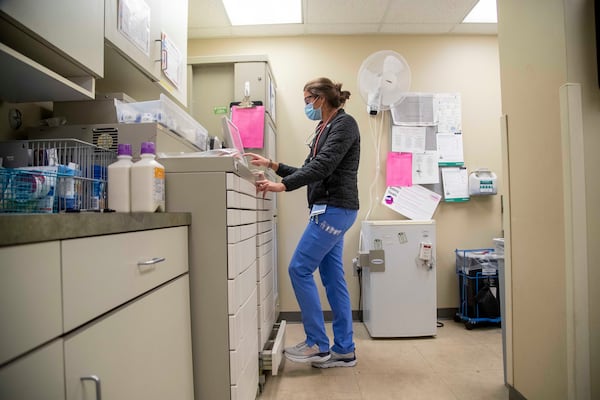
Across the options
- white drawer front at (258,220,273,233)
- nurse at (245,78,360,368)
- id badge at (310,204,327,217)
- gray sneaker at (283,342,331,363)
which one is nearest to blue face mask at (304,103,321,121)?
nurse at (245,78,360,368)

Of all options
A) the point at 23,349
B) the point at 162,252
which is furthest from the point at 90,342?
the point at 162,252

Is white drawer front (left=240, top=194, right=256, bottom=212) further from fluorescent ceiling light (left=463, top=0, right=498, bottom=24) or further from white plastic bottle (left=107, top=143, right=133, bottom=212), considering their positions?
fluorescent ceiling light (left=463, top=0, right=498, bottom=24)

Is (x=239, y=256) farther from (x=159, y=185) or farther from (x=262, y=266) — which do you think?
(x=262, y=266)

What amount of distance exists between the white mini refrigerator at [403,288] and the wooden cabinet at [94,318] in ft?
5.05

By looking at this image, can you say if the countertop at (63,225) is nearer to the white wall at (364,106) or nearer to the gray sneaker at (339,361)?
the gray sneaker at (339,361)

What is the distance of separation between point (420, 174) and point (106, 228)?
2.41 m

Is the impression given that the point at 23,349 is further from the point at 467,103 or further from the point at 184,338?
the point at 467,103

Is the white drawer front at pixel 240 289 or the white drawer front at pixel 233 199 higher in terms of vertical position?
the white drawer front at pixel 233 199

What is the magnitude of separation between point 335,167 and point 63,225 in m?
1.32

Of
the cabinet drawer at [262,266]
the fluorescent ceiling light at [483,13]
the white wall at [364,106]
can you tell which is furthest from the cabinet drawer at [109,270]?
the fluorescent ceiling light at [483,13]

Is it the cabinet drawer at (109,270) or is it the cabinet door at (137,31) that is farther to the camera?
the cabinet door at (137,31)

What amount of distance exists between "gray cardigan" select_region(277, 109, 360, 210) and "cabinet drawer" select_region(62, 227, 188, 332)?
87 centimetres

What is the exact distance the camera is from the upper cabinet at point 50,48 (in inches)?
31.9

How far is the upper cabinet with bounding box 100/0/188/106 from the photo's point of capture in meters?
1.20
